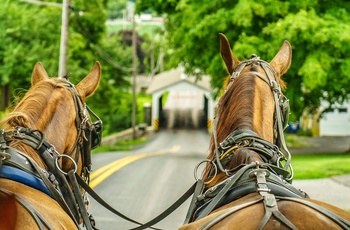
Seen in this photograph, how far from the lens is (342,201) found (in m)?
15.8

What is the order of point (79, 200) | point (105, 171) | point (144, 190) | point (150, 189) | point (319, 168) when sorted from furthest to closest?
point (319, 168)
point (105, 171)
point (150, 189)
point (144, 190)
point (79, 200)

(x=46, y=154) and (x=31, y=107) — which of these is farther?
(x=31, y=107)

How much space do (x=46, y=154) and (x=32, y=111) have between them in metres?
0.38

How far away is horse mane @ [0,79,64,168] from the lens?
19.1 ft

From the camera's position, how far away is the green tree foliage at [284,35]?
2509cm

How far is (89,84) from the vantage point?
6961mm

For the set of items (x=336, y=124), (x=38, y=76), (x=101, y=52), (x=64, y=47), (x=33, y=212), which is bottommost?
(x=336, y=124)

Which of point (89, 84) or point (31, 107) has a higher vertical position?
point (89, 84)

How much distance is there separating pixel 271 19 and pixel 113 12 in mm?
165165

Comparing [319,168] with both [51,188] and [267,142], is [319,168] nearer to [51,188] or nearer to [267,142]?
[267,142]

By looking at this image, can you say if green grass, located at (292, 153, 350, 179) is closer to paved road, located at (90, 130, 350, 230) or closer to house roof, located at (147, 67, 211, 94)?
paved road, located at (90, 130, 350, 230)

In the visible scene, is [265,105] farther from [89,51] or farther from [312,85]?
[89,51]

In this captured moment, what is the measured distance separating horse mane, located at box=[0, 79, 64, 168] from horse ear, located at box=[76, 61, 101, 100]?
0.38 metres

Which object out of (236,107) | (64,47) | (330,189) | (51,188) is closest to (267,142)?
(236,107)
